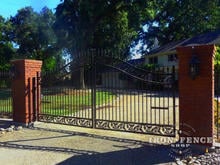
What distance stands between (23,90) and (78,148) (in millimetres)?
4279

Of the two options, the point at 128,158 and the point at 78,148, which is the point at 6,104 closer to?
the point at 78,148

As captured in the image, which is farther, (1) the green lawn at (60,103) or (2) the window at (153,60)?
(2) the window at (153,60)

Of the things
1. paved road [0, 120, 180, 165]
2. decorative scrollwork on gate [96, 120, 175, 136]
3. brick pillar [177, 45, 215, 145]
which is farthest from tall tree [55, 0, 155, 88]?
brick pillar [177, 45, 215, 145]

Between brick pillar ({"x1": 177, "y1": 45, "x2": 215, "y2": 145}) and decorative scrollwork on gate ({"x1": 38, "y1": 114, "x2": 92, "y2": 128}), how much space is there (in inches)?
144

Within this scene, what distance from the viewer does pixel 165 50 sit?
145 ft

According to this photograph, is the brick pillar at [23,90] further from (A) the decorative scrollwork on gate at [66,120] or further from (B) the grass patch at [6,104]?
(B) the grass patch at [6,104]

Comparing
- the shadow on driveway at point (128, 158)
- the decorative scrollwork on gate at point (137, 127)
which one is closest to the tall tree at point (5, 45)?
the decorative scrollwork on gate at point (137, 127)

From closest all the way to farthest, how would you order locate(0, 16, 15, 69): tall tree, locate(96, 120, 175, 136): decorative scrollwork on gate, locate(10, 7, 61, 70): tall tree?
locate(96, 120, 175, 136): decorative scrollwork on gate < locate(10, 7, 61, 70): tall tree < locate(0, 16, 15, 69): tall tree

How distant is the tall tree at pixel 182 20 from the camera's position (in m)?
49.8

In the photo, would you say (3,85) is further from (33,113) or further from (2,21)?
(2,21)

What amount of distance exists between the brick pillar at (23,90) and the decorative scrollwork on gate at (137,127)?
2625 millimetres

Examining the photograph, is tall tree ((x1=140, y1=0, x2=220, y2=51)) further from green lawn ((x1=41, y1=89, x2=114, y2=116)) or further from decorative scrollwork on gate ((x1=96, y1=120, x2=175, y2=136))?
decorative scrollwork on gate ((x1=96, y1=120, x2=175, y2=136))

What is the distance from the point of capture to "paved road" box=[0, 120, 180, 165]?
8.13m

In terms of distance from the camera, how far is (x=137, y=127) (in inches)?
421
